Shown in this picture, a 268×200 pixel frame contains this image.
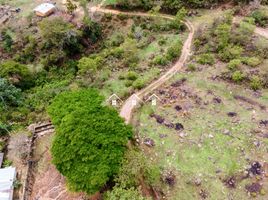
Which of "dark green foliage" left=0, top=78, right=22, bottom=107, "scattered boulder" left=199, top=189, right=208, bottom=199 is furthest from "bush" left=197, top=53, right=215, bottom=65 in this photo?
"dark green foliage" left=0, top=78, right=22, bottom=107

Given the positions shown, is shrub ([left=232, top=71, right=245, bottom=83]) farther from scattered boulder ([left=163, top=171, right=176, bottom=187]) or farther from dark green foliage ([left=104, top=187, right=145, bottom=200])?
dark green foliage ([left=104, top=187, right=145, bottom=200])

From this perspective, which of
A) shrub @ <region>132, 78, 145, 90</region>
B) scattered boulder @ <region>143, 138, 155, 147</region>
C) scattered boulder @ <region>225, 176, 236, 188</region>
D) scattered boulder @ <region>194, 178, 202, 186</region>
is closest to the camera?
scattered boulder @ <region>225, 176, 236, 188</region>

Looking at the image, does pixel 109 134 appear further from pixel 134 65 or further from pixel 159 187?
pixel 134 65

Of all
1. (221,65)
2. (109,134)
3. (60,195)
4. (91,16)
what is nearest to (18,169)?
(60,195)

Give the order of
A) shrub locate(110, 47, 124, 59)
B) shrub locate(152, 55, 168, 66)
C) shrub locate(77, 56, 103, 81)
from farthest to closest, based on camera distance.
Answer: shrub locate(110, 47, 124, 59) < shrub locate(152, 55, 168, 66) < shrub locate(77, 56, 103, 81)

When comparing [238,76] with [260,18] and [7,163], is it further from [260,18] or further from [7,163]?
[7,163]

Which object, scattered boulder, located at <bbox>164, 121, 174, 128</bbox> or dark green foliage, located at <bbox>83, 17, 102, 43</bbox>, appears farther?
dark green foliage, located at <bbox>83, 17, 102, 43</bbox>

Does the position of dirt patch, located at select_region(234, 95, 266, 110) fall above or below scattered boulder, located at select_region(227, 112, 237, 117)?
above
